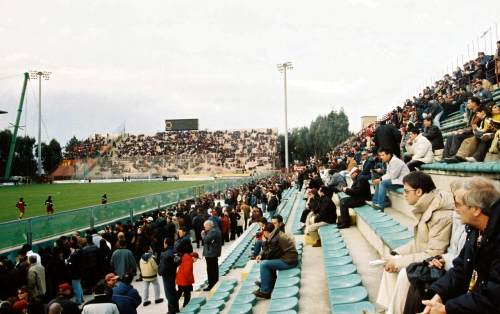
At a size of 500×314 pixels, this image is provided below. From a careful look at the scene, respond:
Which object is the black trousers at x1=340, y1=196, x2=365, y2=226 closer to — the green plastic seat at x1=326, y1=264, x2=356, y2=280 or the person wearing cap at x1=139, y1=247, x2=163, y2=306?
the green plastic seat at x1=326, y1=264, x2=356, y2=280

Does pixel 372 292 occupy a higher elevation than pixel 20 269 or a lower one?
higher

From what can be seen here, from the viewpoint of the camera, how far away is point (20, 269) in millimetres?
8250

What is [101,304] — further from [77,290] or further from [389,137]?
[389,137]

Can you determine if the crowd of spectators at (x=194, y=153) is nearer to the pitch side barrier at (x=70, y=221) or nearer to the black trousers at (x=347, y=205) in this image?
the pitch side barrier at (x=70, y=221)

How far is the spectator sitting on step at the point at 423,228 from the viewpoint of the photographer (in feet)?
11.1

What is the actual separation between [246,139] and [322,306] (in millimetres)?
76000

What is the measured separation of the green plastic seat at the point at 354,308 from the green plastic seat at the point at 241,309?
1.83 meters

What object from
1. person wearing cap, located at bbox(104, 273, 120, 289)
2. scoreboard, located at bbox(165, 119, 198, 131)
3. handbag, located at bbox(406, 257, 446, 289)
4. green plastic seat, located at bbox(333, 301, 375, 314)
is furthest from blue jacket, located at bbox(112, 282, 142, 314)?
scoreboard, located at bbox(165, 119, 198, 131)

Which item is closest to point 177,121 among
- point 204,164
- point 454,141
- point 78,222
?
point 204,164

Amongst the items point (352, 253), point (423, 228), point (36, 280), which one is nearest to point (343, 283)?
point (423, 228)

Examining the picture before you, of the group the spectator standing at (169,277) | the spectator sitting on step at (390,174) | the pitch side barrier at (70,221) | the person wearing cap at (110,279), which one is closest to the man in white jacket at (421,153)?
the spectator sitting on step at (390,174)

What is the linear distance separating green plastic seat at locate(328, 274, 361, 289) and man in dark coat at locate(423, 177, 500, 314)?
1798mm

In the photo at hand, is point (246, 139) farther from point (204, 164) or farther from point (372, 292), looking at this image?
point (372, 292)

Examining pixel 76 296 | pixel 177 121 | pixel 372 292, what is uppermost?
pixel 177 121
